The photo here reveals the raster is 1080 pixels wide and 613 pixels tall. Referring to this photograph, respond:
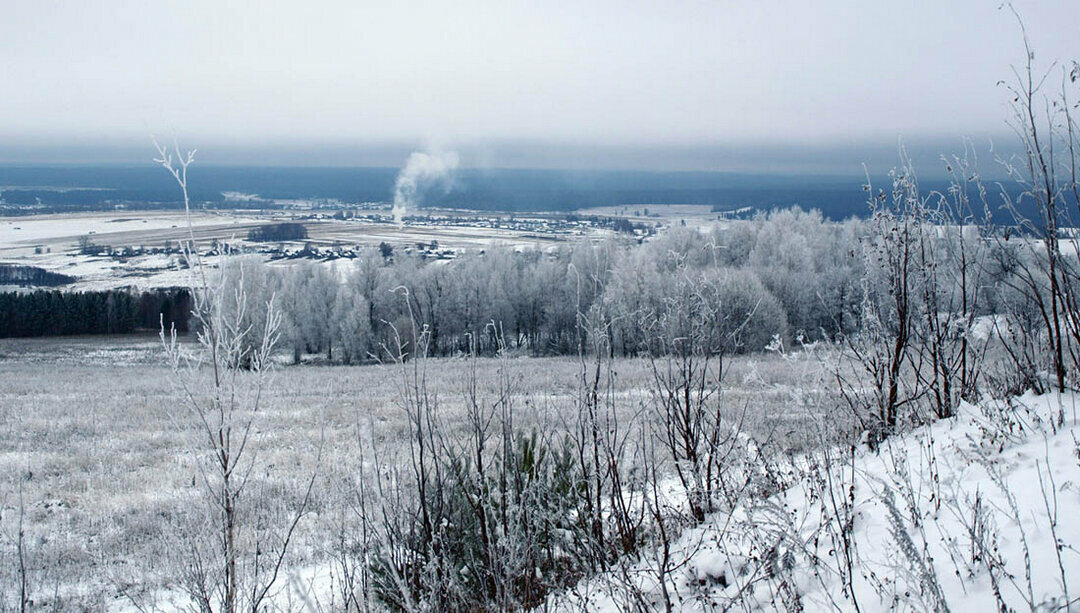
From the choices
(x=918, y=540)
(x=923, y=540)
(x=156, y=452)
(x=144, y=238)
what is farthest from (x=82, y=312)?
(x=923, y=540)

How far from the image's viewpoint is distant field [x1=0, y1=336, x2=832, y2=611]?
636 centimetres

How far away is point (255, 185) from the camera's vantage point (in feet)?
593

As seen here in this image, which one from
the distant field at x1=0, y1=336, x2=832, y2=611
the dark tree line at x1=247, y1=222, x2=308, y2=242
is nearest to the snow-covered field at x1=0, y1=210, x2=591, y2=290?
the dark tree line at x1=247, y1=222, x2=308, y2=242

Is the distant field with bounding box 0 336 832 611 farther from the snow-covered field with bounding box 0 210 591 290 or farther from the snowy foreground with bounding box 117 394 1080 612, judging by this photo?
the snow-covered field with bounding box 0 210 591 290

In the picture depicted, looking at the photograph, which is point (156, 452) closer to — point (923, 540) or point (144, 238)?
point (923, 540)

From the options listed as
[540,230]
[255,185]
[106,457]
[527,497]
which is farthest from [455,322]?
[255,185]

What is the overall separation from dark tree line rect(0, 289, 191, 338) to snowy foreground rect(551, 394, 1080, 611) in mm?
57033

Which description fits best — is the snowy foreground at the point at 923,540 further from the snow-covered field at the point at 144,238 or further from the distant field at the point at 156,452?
the snow-covered field at the point at 144,238

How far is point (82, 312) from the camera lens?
178ft

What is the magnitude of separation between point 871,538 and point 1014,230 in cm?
279

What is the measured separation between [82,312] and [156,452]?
52130mm

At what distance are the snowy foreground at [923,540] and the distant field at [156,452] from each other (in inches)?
32.2

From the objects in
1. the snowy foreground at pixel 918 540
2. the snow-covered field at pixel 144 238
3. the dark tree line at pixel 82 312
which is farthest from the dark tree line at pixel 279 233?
the snowy foreground at pixel 918 540

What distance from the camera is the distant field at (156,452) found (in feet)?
20.9
